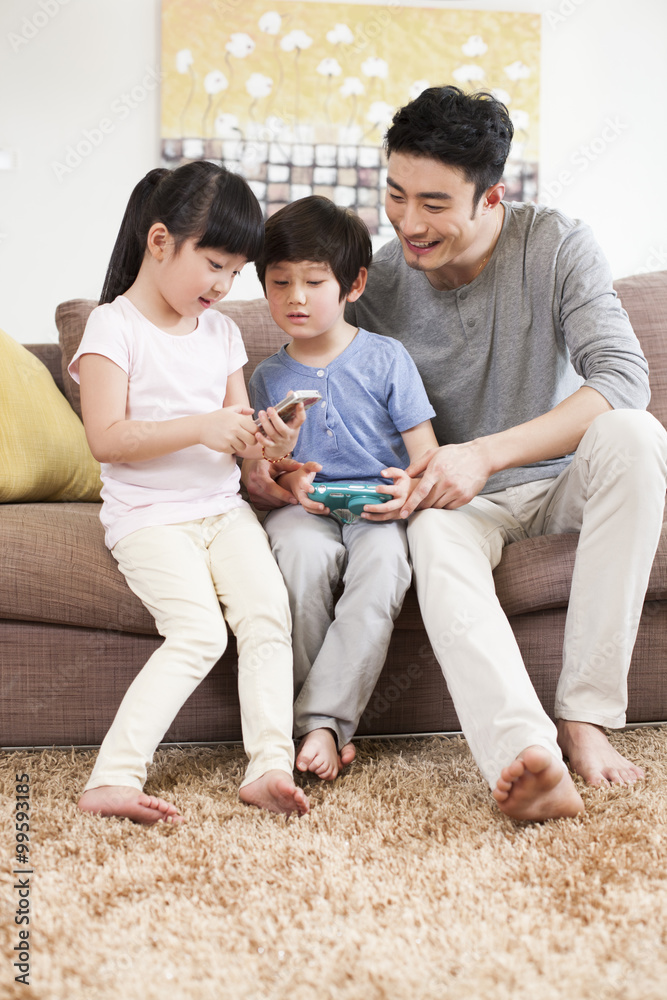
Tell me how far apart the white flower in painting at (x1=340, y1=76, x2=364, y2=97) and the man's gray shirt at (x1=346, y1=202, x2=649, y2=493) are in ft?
6.08

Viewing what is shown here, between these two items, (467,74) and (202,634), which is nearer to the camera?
(202,634)

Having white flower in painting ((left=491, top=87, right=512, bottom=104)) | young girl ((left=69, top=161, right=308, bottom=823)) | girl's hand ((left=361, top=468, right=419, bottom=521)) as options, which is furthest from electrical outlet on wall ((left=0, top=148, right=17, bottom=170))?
girl's hand ((left=361, top=468, right=419, bottom=521))

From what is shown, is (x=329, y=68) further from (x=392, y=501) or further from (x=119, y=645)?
(x=119, y=645)

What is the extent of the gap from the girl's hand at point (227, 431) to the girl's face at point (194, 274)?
22 centimetres

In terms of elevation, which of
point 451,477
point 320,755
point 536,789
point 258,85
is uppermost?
point 258,85

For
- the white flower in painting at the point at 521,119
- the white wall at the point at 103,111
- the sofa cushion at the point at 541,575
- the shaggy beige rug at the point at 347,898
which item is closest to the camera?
the shaggy beige rug at the point at 347,898

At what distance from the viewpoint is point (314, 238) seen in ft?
4.70

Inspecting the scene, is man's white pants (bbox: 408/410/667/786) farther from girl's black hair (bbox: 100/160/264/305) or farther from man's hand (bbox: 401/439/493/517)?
girl's black hair (bbox: 100/160/264/305)

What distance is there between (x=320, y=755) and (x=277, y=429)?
482mm

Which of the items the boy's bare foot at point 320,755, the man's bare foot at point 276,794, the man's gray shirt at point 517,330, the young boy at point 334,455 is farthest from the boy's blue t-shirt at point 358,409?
the man's bare foot at point 276,794

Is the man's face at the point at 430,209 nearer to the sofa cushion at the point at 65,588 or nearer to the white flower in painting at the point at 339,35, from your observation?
the sofa cushion at the point at 65,588

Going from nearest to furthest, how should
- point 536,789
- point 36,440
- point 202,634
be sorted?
1. point 536,789
2. point 202,634
3. point 36,440

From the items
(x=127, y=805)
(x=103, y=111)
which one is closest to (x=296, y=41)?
(x=103, y=111)

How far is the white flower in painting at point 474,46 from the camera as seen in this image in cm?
318
